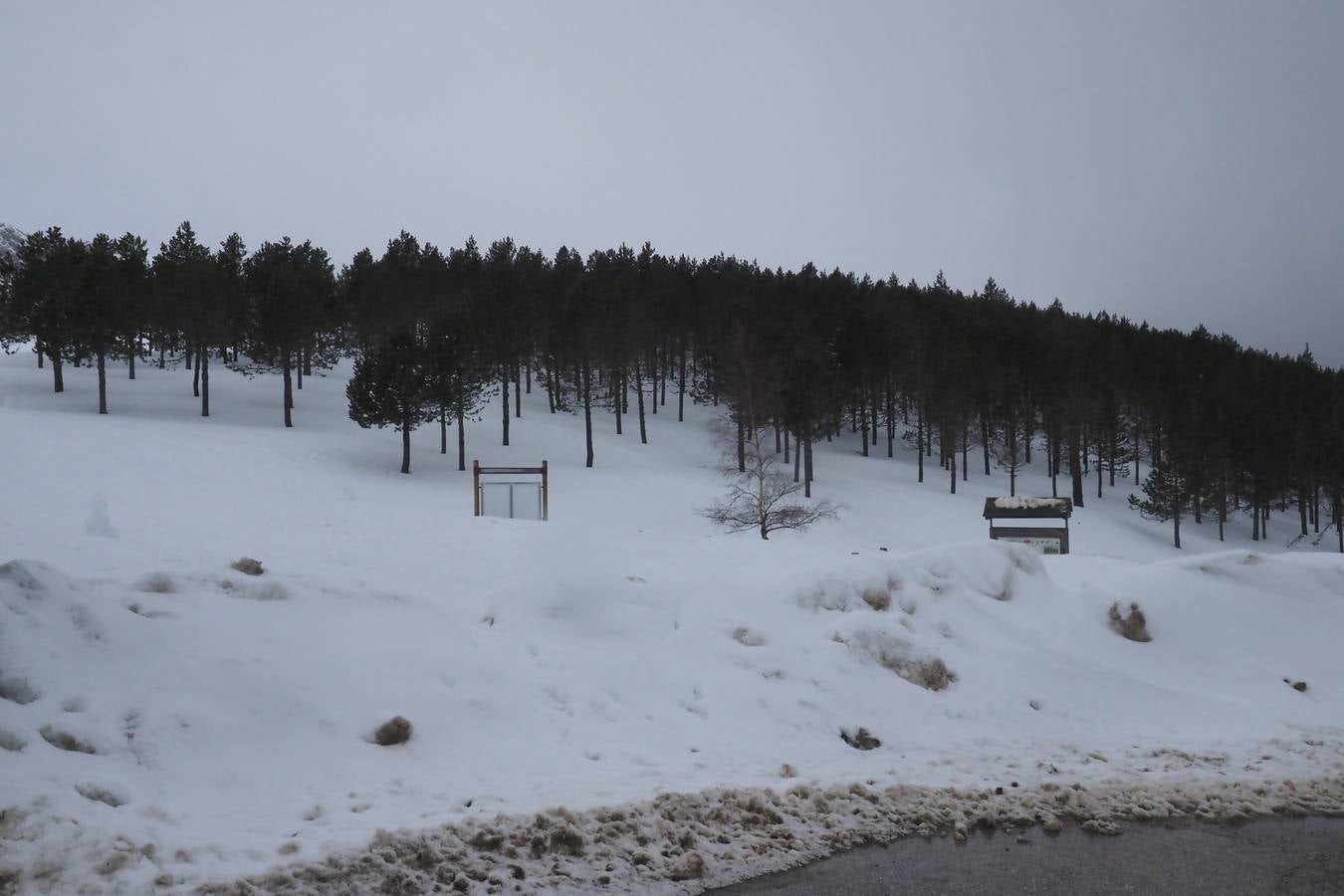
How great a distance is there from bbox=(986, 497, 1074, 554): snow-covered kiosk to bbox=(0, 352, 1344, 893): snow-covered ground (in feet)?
11.1

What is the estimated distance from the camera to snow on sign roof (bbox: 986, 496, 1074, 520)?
18934 millimetres

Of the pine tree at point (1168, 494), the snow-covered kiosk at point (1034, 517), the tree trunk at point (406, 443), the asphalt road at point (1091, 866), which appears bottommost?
the pine tree at point (1168, 494)

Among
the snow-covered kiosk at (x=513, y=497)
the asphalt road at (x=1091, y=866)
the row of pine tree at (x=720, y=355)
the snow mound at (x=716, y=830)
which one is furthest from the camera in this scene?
the row of pine tree at (x=720, y=355)

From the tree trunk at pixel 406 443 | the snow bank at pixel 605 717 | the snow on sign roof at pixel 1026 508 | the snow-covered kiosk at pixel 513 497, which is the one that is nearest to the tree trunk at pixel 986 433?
the snow on sign roof at pixel 1026 508

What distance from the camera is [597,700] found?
26.0ft

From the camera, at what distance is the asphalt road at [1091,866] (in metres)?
5.10

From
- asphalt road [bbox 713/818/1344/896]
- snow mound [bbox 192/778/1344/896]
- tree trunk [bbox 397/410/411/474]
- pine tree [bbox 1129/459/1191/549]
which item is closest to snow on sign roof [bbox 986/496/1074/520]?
snow mound [bbox 192/778/1344/896]

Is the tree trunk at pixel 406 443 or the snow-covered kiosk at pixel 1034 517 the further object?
the tree trunk at pixel 406 443

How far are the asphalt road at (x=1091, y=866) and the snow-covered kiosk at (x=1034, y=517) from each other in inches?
483

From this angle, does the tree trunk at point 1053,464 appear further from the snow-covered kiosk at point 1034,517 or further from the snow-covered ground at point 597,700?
the snow-covered ground at point 597,700

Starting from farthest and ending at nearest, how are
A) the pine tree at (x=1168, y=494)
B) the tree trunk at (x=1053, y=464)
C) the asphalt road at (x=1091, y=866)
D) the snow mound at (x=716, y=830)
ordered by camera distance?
the tree trunk at (x=1053, y=464) → the pine tree at (x=1168, y=494) → the asphalt road at (x=1091, y=866) → the snow mound at (x=716, y=830)

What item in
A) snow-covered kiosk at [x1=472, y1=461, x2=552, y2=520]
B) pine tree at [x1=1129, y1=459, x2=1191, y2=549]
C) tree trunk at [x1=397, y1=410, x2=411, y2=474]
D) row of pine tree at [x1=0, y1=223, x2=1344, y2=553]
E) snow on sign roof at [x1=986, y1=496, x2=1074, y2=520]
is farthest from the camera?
pine tree at [x1=1129, y1=459, x2=1191, y2=549]

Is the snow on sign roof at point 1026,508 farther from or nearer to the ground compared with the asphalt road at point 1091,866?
farther from the ground

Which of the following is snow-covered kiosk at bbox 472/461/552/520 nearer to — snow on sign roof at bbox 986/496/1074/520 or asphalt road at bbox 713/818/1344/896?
snow on sign roof at bbox 986/496/1074/520
